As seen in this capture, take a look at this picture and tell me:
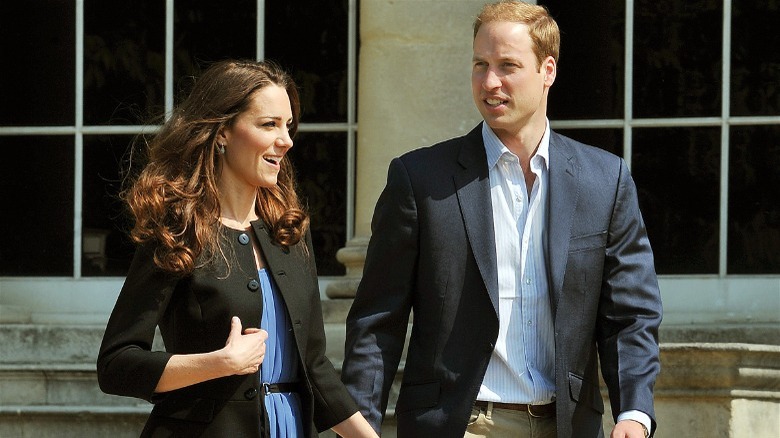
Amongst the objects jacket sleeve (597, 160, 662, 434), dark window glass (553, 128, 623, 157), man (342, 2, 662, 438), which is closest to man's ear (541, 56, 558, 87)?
man (342, 2, 662, 438)

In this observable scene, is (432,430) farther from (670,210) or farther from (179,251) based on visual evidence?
(670,210)

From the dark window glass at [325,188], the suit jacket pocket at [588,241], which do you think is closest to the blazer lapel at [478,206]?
the suit jacket pocket at [588,241]

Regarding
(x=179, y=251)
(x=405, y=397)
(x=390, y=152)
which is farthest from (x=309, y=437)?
(x=390, y=152)

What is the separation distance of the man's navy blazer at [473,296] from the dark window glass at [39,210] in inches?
117

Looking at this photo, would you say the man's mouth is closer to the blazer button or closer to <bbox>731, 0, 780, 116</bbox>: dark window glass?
the blazer button

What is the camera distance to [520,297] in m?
4.10

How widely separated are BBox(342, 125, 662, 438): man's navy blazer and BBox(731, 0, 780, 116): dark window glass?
239 cm

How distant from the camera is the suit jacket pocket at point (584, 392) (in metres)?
4.06

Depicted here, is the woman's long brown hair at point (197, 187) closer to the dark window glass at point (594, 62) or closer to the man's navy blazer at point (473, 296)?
the man's navy blazer at point (473, 296)

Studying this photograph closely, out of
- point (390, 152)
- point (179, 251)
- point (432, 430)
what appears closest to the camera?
point (179, 251)

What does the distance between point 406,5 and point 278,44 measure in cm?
66

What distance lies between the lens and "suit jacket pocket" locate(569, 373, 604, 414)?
160 inches

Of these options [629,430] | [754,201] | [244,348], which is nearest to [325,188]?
[754,201]

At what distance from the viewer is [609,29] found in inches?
258
